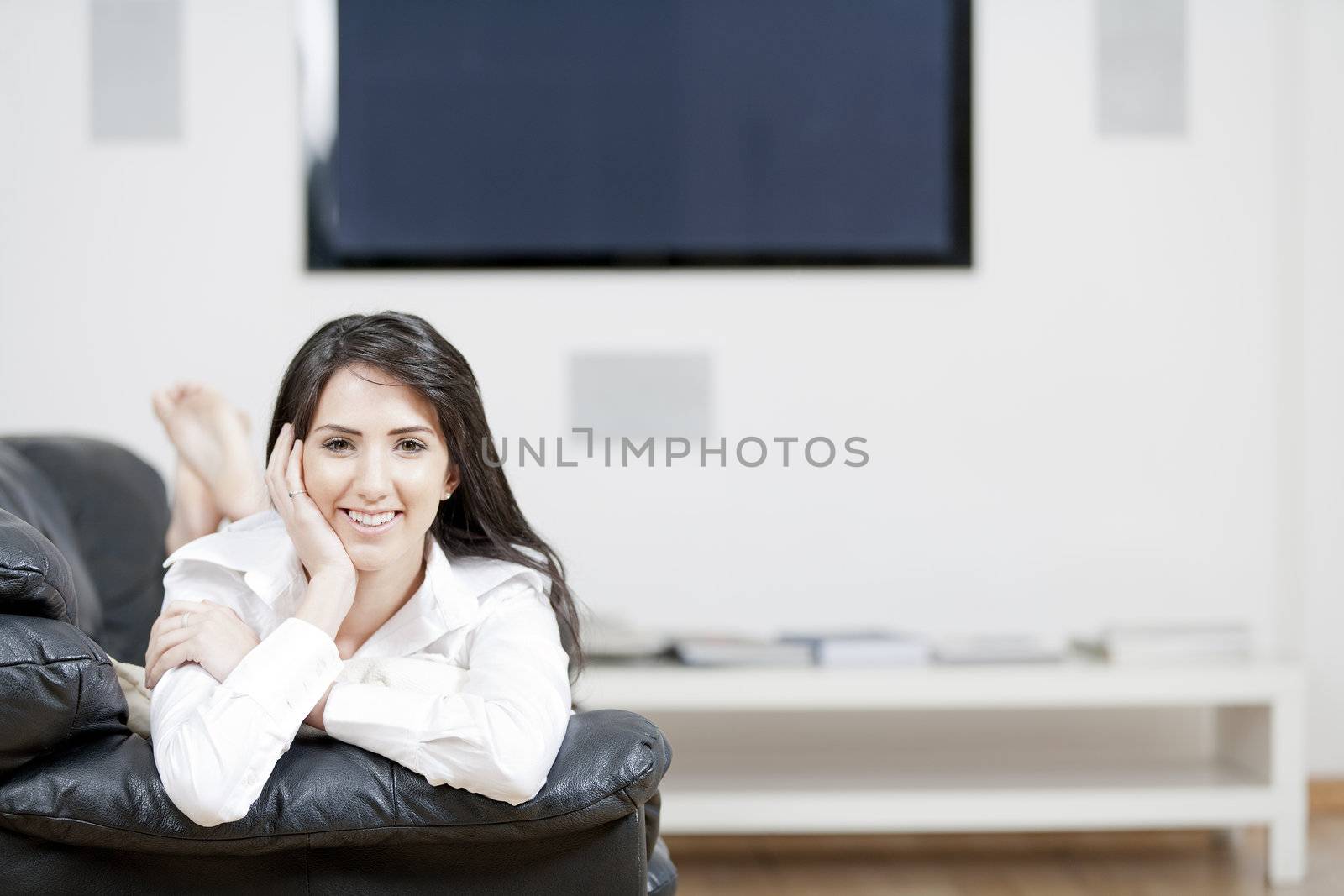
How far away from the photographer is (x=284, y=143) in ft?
10.5

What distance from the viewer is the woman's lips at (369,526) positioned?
61.4 inches

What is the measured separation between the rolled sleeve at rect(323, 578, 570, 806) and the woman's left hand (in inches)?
5.0

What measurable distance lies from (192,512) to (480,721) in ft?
4.09

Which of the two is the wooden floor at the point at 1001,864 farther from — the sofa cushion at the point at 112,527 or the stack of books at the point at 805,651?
the sofa cushion at the point at 112,527

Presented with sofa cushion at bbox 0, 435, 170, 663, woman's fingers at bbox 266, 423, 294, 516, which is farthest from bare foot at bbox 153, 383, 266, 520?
woman's fingers at bbox 266, 423, 294, 516

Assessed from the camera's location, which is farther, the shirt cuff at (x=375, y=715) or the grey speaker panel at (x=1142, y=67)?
the grey speaker panel at (x=1142, y=67)

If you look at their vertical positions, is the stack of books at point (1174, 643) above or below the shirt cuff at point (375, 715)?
below

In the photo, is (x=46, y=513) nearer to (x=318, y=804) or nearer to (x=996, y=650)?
(x=318, y=804)

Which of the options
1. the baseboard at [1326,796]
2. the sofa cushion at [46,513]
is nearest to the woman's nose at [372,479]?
the sofa cushion at [46,513]

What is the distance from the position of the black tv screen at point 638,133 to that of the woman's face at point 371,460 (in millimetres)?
1698

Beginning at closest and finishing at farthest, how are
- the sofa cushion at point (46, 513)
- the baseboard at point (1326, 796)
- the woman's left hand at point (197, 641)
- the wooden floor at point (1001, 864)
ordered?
the woman's left hand at point (197, 641), the sofa cushion at point (46, 513), the wooden floor at point (1001, 864), the baseboard at point (1326, 796)

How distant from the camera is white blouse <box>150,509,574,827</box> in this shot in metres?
1.33

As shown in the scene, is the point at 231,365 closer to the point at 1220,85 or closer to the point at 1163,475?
the point at 1163,475

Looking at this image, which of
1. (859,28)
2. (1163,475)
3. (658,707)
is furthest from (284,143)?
(1163,475)
